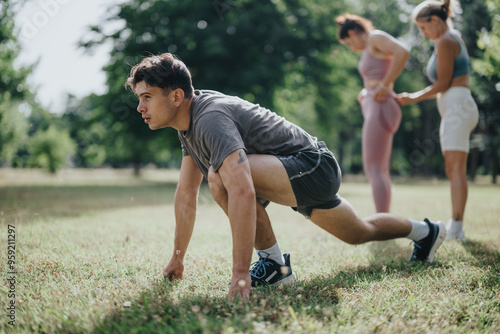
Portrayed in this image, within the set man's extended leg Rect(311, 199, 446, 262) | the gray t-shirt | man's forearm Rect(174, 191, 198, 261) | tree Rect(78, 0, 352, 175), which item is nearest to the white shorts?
man's extended leg Rect(311, 199, 446, 262)

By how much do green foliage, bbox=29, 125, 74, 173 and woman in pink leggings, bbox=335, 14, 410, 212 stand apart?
27110 mm

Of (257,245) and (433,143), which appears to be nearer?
(257,245)

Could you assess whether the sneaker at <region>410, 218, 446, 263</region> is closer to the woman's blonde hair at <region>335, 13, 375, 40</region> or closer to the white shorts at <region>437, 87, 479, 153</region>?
the white shorts at <region>437, 87, 479, 153</region>

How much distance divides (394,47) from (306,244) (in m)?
2.40

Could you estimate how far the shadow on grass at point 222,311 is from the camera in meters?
1.68

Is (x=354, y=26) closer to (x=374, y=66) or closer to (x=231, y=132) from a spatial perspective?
(x=374, y=66)

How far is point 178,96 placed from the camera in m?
2.39

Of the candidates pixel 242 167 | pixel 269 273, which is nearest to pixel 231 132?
pixel 242 167

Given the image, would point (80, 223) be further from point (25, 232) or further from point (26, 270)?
point (26, 270)

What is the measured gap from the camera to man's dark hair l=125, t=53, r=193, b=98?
2.34 meters

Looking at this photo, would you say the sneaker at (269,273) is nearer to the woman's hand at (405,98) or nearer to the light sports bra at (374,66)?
the woman's hand at (405,98)

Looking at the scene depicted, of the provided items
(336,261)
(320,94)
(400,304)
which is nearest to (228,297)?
(400,304)

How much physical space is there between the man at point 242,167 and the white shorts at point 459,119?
70.6 inches

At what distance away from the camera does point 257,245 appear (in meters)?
2.55
